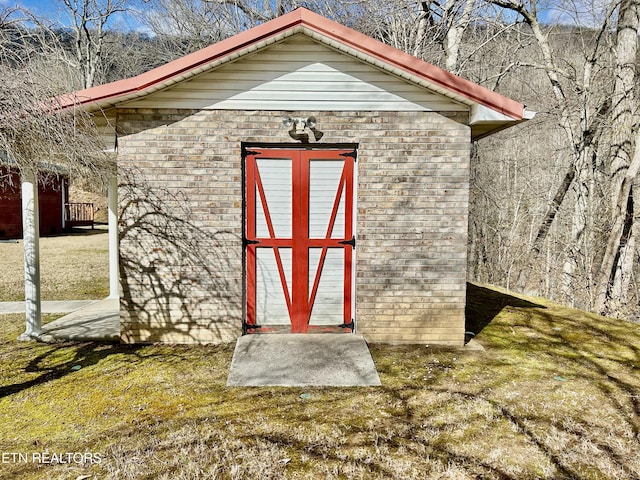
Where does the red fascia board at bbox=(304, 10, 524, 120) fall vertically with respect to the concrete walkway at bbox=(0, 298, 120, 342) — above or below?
above

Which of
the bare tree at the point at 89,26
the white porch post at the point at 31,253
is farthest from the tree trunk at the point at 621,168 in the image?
the bare tree at the point at 89,26

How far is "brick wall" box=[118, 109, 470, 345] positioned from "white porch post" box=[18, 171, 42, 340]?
1256 mm

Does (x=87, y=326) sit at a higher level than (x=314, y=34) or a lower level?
lower

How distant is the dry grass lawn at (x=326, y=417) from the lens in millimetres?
2918

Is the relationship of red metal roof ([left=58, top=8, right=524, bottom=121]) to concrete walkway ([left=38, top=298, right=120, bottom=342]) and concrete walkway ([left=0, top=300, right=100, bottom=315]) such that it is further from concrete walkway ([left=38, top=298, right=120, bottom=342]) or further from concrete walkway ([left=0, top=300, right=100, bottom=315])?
concrete walkway ([left=0, top=300, right=100, bottom=315])

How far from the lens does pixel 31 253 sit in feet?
17.5

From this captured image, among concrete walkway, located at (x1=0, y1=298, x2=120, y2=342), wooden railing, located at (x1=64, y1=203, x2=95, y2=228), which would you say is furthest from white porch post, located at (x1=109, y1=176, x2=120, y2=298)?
wooden railing, located at (x1=64, y1=203, x2=95, y2=228)

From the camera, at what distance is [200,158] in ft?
17.0

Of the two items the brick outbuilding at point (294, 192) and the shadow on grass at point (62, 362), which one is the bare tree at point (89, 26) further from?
the shadow on grass at point (62, 362)

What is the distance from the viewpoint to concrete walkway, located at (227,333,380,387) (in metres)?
4.29

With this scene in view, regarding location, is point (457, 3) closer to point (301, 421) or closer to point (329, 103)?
point (329, 103)

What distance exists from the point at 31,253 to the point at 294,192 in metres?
3.45

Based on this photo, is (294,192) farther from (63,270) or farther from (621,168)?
(63,270)

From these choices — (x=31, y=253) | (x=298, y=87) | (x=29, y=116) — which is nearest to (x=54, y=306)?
(x=31, y=253)
